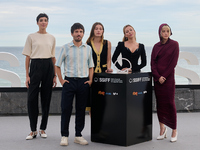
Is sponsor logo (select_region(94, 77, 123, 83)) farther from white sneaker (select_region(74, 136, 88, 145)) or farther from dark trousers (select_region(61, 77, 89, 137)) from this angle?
white sneaker (select_region(74, 136, 88, 145))

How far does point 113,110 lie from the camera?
15.5ft

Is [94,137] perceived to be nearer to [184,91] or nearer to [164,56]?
[164,56]

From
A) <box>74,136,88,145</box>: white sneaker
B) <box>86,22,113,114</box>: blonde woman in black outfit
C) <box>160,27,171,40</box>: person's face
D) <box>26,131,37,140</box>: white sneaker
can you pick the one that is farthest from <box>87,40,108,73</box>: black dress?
<box>26,131,37,140</box>: white sneaker

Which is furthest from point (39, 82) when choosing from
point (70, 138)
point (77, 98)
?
point (70, 138)

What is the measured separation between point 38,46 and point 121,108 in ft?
4.83

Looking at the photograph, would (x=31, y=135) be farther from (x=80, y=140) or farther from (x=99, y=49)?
(x=99, y=49)

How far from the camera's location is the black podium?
4.65 metres

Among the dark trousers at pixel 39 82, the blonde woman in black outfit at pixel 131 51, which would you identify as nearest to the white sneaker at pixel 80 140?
the dark trousers at pixel 39 82

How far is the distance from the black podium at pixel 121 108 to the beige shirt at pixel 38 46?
0.82 meters

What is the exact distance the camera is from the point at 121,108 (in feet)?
15.3

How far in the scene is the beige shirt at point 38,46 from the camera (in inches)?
201

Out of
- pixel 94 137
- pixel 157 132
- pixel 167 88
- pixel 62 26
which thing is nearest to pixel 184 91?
pixel 157 132

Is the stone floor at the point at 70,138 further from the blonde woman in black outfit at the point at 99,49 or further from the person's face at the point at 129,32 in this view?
the person's face at the point at 129,32

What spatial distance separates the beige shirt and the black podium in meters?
0.82
